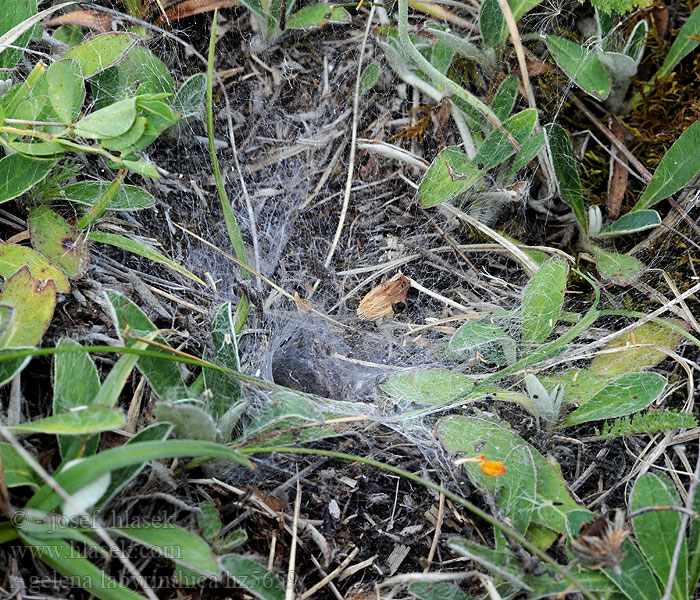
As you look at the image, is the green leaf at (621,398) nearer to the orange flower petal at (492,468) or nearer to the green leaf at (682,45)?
the orange flower petal at (492,468)

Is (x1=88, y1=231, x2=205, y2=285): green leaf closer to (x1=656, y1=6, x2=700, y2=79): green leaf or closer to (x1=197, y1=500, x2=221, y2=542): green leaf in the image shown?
(x1=197, y1=500, x2=221, y2=542): green leaf

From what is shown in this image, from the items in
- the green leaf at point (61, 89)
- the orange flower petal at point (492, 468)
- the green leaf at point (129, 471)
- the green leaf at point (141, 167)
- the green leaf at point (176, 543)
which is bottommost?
the orange flower petal at point (492, 468)

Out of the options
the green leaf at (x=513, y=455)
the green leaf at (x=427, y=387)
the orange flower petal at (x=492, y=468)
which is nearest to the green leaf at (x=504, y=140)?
the green leaf at (x=427, y=387)

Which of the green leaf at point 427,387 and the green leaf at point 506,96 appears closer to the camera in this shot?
the green leaf at point 427,387

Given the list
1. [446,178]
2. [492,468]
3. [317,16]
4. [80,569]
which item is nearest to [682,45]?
[446,178]

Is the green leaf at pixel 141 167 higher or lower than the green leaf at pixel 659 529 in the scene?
higher

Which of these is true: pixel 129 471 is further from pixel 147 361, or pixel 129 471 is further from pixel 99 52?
pixel 99 52

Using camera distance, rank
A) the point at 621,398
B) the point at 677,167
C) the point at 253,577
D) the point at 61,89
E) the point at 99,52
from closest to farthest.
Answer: the point at 253,577
the point at 61,89
the point at 621,398
the point at 99,52
the point at 677,167
